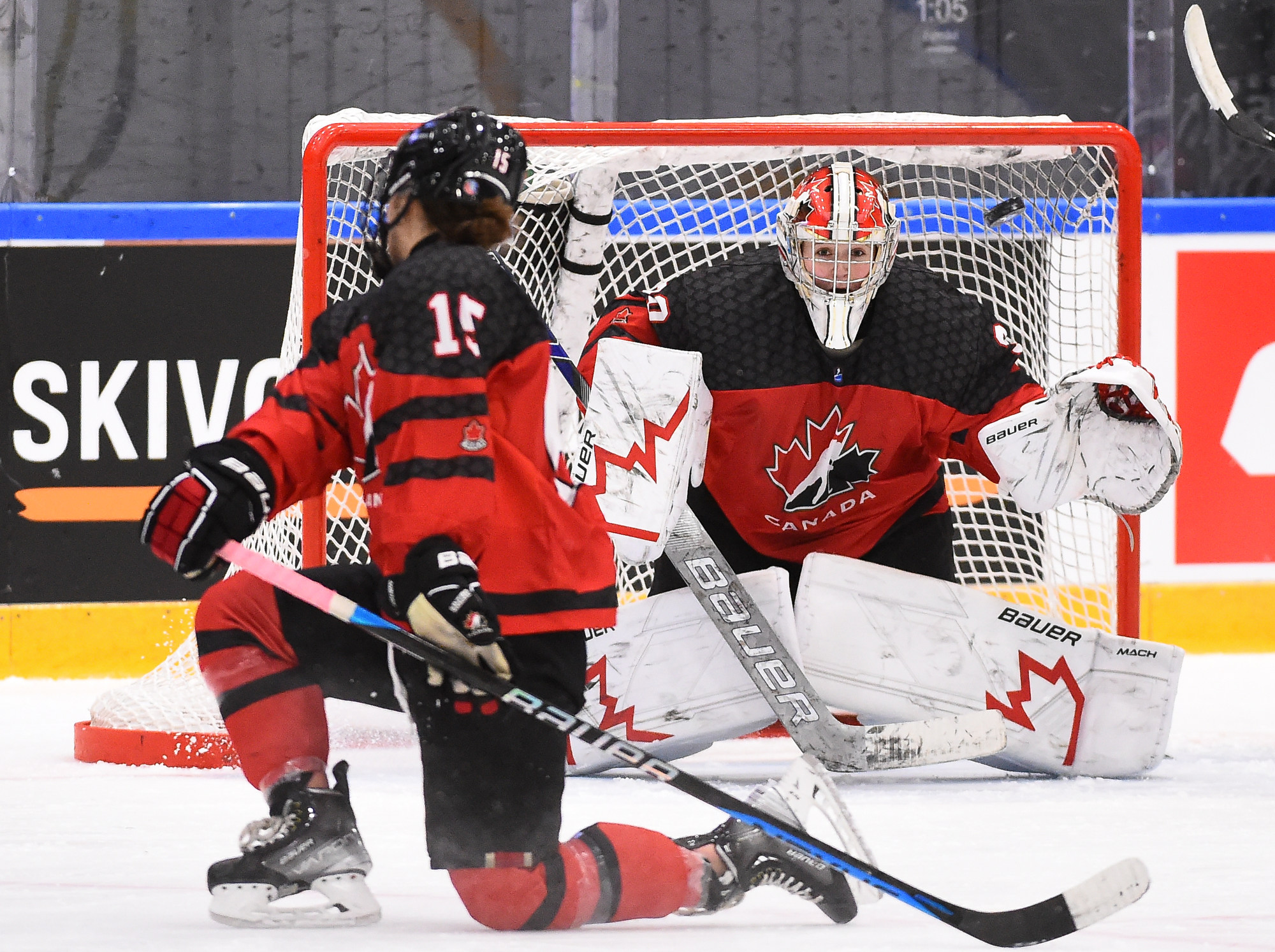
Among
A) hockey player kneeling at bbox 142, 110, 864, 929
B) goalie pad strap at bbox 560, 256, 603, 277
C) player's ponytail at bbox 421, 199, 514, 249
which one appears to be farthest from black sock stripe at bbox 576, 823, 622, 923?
goalie pad strap at bbox 560, 256, 603, 277

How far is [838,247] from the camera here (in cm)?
291

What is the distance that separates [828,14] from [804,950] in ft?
9.83

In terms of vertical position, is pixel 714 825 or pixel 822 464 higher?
pixel 822 464

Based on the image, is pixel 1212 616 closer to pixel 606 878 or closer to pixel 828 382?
pixel 828 382

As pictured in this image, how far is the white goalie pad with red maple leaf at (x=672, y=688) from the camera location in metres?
2.98

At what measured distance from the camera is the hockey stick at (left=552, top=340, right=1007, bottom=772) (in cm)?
284

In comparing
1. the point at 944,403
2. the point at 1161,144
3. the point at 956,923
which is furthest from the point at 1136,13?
the point at 956,923

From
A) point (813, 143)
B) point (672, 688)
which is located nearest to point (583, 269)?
point (813, 143)

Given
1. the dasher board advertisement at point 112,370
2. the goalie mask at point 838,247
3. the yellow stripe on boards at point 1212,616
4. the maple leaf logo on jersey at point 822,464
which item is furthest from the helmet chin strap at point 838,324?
the yellow stripe on boards at point 1212,616

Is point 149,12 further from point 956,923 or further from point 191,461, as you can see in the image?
point 956,923

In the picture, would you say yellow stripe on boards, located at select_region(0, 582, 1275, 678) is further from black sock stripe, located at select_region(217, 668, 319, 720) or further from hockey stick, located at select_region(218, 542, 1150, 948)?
black sock stripe, located at select_region(217, 668, 319, 720)

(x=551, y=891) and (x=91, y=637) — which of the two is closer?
(x=551, y=891)

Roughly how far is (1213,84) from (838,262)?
97 centimetres

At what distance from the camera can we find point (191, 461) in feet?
5.71
